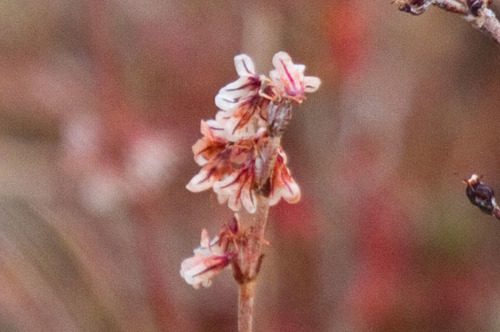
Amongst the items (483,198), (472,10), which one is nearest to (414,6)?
(472,10)

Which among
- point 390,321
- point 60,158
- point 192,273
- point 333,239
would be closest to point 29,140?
point 60,158

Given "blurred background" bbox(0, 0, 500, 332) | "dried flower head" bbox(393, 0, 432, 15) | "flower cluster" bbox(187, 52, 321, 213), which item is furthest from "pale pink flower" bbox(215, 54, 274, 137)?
"blurred background" bbox(0, 0, 500, 332)

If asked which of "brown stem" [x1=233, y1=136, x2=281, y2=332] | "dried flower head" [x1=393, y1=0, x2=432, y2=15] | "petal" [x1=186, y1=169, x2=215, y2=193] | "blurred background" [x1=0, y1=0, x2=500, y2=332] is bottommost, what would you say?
"brown stem" [x1=233, y1=136, x2=281, y2=332]

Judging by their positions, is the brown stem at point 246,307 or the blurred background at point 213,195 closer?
the brown stem at point 246,307

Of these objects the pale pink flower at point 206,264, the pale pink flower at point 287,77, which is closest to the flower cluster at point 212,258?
the pale pink flower at point 206,264

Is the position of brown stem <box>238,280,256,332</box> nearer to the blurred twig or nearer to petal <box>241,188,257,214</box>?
Answer: petal <box>241,188,257,214</box>

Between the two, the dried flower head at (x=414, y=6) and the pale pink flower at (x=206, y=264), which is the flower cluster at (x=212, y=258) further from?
the dried flower head at (x=414, y=6)

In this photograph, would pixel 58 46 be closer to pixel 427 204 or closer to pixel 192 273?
pixel 427 204
